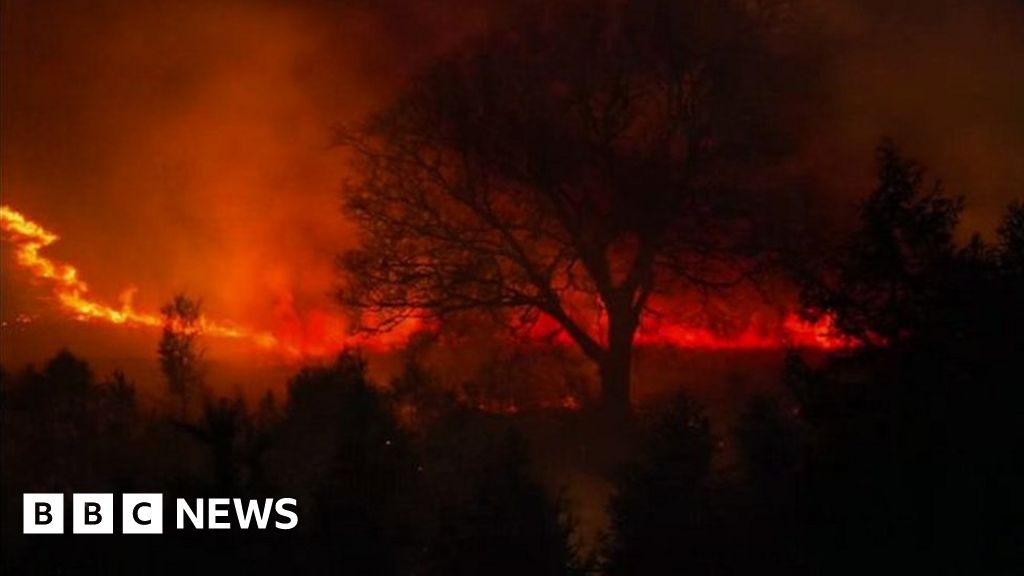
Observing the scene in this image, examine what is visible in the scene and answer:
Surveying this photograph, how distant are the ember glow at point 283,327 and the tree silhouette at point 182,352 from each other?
553 mm

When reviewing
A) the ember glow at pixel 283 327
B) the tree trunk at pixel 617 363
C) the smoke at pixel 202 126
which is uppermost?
the smoke at pixel 202 126

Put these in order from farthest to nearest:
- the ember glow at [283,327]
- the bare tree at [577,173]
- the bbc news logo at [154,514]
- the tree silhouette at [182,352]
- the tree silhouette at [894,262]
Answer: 1. the ember glow at [283,327]
2. the bare tree at [577,173]
3. the tree silhouette at [182,352]
4. the tree silhouette at [894,262]
5. the bbc news logo at [154,514]

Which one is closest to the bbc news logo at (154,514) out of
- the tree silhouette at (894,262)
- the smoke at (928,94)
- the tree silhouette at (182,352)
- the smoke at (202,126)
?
the tree silhouette at (182,352)

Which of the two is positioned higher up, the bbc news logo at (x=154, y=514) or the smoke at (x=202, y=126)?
the smoke at (x=202, y=126)

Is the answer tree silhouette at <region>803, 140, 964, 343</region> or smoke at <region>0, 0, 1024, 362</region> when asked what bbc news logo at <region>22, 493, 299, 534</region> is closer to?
tree silhouette at <region>803, 140, 964, 343</region>

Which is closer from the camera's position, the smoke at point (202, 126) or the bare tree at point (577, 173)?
the bare tree at point (577, 173)

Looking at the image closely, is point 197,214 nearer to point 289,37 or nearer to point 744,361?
point 289,37

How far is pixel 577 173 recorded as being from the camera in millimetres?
15664

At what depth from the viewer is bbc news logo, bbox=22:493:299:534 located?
8156 millimetres

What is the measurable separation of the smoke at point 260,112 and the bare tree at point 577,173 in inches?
61.3

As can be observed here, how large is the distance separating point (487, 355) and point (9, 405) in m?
6.12

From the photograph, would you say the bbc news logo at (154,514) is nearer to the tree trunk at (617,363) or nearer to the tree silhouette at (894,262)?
the tree silhouette at (894,262)

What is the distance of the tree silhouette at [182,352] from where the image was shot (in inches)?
524

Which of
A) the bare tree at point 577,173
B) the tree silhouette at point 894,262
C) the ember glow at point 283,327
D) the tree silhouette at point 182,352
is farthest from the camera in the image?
the ember glow at point 283,327
